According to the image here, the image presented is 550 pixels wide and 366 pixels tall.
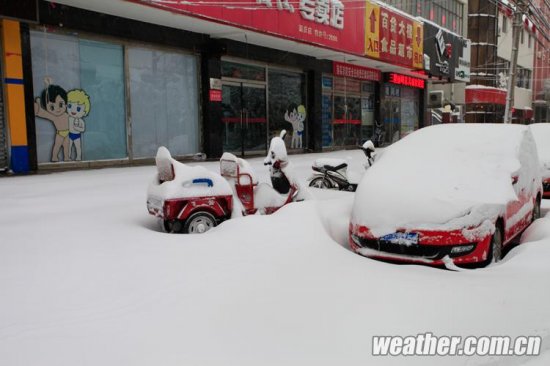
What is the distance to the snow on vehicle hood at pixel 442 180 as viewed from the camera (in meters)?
4.96

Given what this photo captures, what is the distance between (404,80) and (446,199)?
2255 cm

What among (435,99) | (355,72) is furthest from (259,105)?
(435,99)

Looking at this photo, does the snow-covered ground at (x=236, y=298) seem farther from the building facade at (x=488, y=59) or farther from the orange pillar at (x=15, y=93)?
the building facade at (x=488, y=59)

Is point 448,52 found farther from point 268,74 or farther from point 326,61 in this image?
point 268,74

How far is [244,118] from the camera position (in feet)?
56.0

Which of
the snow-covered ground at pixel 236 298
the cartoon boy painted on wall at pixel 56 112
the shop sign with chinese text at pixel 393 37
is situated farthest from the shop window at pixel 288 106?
the snow-covered ground at pixel 236 298

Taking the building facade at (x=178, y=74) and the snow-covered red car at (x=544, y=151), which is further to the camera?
the building facade at (x=178, y=74)

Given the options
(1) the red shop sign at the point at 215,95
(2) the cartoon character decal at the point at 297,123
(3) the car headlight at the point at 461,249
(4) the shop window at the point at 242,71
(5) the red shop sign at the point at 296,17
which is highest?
(5) the red shop sign at the point at 296,17

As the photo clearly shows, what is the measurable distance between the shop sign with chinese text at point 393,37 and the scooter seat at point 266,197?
13621 millimetres

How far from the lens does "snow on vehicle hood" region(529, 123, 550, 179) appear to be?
9875mm

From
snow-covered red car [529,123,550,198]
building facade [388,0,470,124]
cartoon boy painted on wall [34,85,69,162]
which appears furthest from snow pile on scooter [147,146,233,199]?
building facade [388,0,470,124]

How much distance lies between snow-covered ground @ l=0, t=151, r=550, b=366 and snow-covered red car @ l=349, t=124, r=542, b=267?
301 millimetres

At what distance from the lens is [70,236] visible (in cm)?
552

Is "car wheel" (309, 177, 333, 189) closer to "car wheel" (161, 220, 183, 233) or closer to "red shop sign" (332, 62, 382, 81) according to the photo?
"car wheel" (161, 220, 183, 233)
